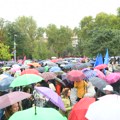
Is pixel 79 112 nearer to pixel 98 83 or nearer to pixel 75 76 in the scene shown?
pixel 98 83

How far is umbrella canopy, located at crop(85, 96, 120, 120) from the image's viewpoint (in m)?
4.46

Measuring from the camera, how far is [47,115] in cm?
447

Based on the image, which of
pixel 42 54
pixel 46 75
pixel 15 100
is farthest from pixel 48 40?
pixel 15 100

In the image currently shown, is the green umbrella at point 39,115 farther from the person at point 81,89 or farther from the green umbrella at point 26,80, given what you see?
the person at point 81,89

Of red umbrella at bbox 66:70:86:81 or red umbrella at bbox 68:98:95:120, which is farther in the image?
red umbrella at bbox 66:70:86:81

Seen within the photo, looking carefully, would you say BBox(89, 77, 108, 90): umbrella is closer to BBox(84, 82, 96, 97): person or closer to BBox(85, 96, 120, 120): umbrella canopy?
BBox(84, 82, 96, 97): person

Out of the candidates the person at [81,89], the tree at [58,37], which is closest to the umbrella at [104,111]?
the person at [81,89]

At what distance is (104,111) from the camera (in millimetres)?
4535

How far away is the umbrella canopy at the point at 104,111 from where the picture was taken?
176 inches

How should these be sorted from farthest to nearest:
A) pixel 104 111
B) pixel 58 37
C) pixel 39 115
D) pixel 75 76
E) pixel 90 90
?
pixel 58 37 → pixel 75 76 → pixel 90 90 → pixel 104 111 → pixel 39 115

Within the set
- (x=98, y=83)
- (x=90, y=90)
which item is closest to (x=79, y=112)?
(x=98, y=83)

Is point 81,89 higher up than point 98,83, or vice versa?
point 98,83

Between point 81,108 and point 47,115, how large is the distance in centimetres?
82

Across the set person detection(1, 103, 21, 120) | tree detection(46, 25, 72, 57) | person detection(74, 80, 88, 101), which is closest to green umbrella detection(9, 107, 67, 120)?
person detection(1, 103, 21, 120)
